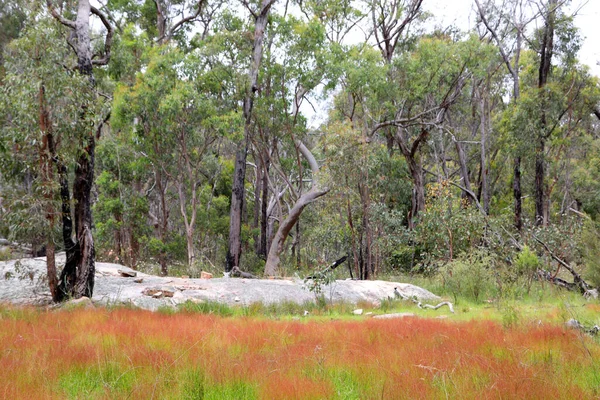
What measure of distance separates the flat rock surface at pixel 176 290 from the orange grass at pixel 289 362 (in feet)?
10.9

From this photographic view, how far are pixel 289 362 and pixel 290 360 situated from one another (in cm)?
8

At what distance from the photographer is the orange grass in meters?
3.41

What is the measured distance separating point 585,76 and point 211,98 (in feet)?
57.2

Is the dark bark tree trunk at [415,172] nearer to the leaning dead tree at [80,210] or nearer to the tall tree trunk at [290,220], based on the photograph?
the tall tree trunk at [290,220]

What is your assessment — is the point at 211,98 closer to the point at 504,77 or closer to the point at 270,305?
the point at 270,305

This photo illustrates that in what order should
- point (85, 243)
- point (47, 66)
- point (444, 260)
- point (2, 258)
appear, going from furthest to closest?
point (444, 260), point (2, 258), point (85, 243), point (47, 66)

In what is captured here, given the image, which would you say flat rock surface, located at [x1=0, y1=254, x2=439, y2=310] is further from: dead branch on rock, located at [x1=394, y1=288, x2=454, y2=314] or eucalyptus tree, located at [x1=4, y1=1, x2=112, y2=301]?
eucalyptus tree, located at [x1=4, y1=1, x2=112, y2=301]

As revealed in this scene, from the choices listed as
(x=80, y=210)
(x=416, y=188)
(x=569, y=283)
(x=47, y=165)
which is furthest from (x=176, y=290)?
(x=416, y=188)

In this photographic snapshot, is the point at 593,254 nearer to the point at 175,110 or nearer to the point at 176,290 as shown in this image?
the point at 176,290

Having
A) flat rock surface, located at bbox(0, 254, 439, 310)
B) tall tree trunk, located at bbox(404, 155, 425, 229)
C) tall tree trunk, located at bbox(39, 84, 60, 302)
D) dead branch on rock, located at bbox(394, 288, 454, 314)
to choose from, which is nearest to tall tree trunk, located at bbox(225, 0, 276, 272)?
flat rock surface, located at bbox(0, 254, 439, 310)

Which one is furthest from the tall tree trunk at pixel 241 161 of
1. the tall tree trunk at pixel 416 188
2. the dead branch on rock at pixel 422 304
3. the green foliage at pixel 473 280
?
the green foliage at pixel 473 280

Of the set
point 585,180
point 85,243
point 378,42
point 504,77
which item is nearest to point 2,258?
point 85,243

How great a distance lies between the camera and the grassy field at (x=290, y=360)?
3.41 metres

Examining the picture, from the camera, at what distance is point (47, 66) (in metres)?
8.19
